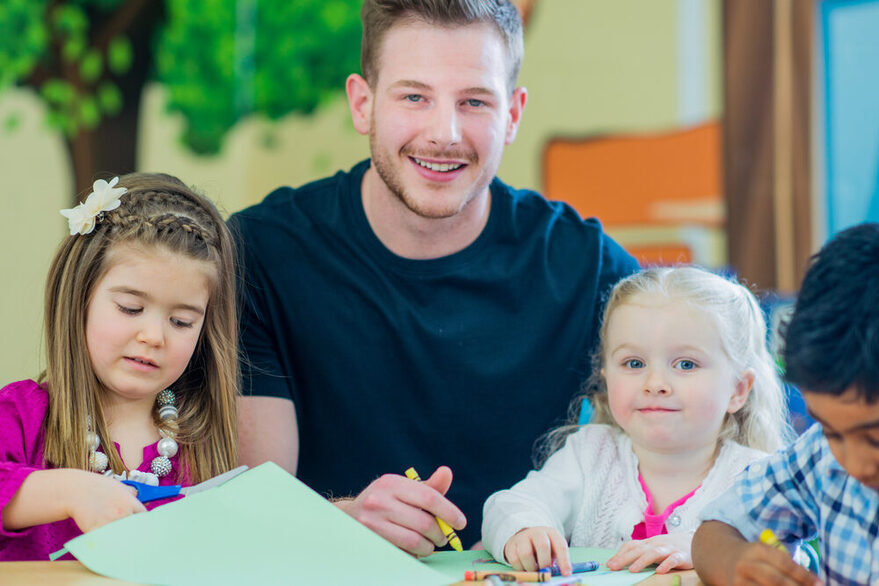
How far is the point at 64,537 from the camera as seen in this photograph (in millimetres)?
1165

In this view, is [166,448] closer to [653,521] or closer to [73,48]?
[653,521]

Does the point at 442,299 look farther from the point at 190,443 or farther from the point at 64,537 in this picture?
the point at 64,537

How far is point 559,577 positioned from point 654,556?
111mm

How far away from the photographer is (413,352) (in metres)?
1.61

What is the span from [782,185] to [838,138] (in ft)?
0.70

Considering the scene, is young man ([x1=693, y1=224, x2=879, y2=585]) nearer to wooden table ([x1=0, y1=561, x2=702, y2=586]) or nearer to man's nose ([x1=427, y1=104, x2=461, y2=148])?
wooden table ([x1=0, y1=561, x2=702, y2=586])

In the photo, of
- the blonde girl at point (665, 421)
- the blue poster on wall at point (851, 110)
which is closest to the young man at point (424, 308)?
the blonde girl at point (665, 421)

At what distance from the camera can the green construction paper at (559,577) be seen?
100 cm

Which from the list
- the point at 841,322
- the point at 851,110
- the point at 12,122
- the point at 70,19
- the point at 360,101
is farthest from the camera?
the point at 70,19

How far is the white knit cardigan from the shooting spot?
1.27m

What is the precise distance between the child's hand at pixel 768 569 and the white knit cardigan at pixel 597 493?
1.17ft

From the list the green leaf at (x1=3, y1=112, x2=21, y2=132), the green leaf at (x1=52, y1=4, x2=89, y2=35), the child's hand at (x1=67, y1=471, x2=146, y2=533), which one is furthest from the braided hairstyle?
the green leaf at (x1=52, y1=4, x2=89, y2=35)

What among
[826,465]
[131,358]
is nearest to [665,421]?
[826,465]

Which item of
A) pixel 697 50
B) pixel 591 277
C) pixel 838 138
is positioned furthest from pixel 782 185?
pixel 591 277
